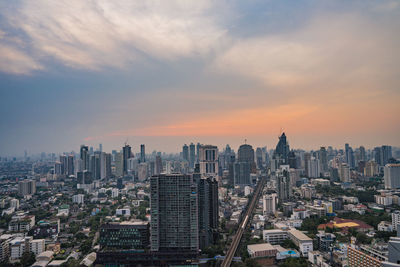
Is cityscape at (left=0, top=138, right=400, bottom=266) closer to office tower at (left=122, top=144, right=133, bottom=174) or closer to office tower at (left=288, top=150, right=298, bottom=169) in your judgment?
office tower at (left=288, top=150, right=298, bottom=169)

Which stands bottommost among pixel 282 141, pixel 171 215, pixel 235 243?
pixel 235 243

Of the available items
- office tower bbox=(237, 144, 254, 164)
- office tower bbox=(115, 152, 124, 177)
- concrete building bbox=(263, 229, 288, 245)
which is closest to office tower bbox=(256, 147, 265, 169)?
office tower bbox=(237, 144, 254, 164)

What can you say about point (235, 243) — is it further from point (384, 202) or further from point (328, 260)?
point (384, 202)

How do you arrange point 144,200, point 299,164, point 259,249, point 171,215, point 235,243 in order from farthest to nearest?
point 299,164, point 144,200, point 235,243, point 259,249, point 171,215

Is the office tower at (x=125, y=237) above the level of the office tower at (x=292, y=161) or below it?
below

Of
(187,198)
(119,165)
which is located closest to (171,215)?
(187,198)

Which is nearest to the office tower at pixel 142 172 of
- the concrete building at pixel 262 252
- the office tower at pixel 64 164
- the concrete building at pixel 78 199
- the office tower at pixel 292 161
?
the office tower at pixel 64 164

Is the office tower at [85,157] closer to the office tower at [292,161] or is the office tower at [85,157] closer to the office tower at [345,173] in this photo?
the office tower at [292,161]

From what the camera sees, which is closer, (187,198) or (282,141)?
(187,198)
